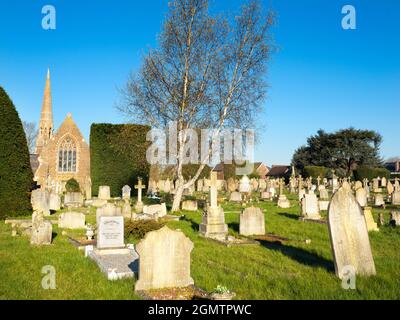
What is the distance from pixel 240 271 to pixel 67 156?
4176 cm

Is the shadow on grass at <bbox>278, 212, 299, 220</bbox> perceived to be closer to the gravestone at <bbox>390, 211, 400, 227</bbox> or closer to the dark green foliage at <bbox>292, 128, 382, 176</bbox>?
the gravestone at <bbox>390, 211, 400, 227</bbox>

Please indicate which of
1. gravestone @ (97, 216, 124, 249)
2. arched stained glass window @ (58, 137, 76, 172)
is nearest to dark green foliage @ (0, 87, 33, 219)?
gravestone @ (97, 216, 124, 249)

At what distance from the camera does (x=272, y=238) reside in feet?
43.3

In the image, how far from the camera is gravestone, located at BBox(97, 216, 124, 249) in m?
10.7

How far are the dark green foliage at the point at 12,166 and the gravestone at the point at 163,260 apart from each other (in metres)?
14.5

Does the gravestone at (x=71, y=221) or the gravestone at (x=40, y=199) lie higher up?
the gravestone at (x=40, y=199)

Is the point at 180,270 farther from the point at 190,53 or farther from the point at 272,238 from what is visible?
the point at 190,53

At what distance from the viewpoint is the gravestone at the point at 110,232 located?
10719 mm

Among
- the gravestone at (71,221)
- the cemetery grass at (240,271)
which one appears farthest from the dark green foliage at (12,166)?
the cemetery grass at (240,271)

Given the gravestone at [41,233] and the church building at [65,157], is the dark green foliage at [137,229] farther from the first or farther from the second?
the church building at [65,157]

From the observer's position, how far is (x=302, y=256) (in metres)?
10.0
